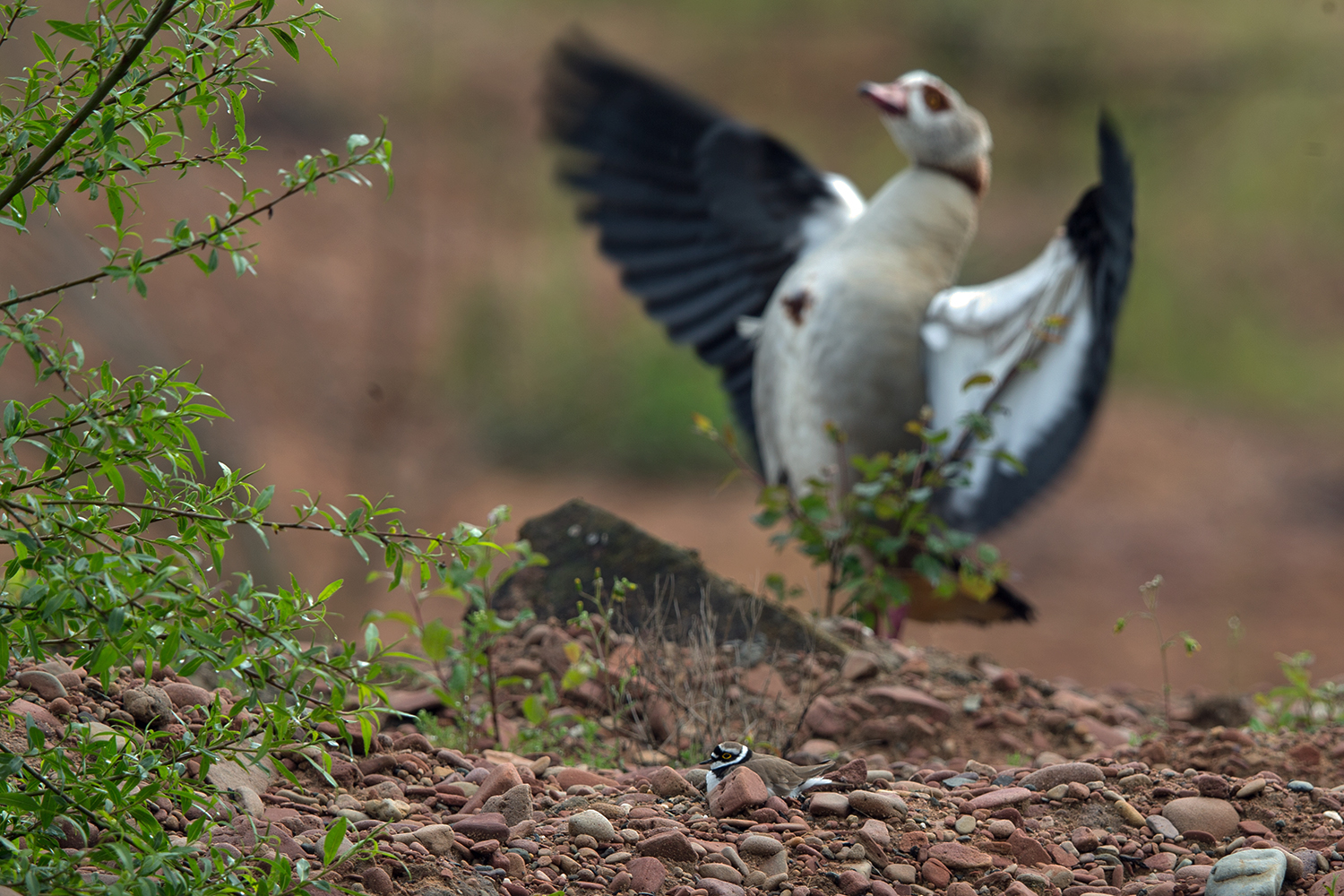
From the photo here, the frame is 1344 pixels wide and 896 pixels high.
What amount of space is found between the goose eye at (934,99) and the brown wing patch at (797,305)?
0.62 m

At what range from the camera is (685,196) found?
4.00m

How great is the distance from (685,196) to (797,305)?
0.83 m

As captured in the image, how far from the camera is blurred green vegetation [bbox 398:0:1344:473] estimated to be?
10766 millimetres

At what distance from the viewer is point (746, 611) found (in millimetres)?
2621

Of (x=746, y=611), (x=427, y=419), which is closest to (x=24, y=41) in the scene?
(x=427, y=419)

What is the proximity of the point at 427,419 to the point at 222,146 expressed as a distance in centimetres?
976

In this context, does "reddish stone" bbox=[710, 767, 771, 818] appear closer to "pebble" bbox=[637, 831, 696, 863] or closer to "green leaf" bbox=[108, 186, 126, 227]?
"pebble" bbox=[637, 831, 696, 863]

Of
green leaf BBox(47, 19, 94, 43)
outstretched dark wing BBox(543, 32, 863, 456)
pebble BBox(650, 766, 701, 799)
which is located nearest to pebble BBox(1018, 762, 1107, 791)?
pebble BBox(650, 766, 701, 799)

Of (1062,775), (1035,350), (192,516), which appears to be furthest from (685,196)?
(192,516)

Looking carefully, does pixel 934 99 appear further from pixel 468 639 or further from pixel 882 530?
pixel 468 639

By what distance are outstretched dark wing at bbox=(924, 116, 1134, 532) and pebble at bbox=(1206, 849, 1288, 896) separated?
145 centimetres

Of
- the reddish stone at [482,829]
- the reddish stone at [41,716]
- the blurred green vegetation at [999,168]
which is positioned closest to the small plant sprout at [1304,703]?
the reddish stone at [482,829]

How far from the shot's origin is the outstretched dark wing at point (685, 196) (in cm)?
386

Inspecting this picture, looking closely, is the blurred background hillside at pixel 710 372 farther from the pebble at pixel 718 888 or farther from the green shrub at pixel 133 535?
the green shrub at pixel 133 535
